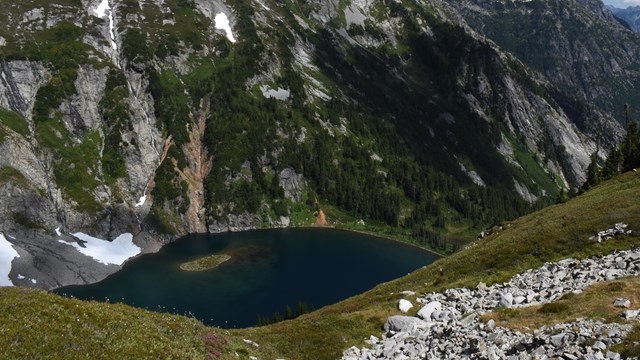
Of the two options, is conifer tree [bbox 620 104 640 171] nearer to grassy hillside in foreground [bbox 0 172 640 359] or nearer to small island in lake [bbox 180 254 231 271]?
grassy hillside in foreground [bbox 0 172 640 359]

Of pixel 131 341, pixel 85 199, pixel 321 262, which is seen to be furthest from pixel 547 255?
pixel 85 199

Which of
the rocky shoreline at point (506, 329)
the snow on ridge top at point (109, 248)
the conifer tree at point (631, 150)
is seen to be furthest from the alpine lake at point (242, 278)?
the rocky shoreline at point (506, 329)

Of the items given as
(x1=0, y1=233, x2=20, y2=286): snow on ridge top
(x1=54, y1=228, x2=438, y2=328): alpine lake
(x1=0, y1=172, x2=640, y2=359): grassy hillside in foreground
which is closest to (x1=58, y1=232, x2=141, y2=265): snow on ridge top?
(x1=54, y1=228, x2=438, y2=328): alpine lake

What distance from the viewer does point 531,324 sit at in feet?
101

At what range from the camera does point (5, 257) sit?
5817 inches

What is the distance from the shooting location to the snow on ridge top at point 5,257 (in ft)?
460

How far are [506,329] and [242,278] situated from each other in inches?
5341

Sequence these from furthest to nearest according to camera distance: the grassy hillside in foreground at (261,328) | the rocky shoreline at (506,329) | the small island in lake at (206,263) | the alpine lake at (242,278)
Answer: the small island in lake at (206,263), the alpine lake at (242,278), the rocky shoreline at (506,329), the grassy hillside in foreground at (261,328)

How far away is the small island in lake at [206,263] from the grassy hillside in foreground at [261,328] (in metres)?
112

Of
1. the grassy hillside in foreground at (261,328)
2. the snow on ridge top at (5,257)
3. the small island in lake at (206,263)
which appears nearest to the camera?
the grassy hillside in foreground at (261,328)

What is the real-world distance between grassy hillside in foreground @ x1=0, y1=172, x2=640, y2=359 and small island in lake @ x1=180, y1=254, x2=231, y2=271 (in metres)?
112

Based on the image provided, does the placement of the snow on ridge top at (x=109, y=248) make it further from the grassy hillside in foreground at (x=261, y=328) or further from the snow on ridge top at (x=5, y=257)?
the grassy hillside in foreground at (x=261, y=328)

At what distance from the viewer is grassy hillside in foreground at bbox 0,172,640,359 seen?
2153 centimetres

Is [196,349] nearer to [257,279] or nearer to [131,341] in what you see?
[131,341]
